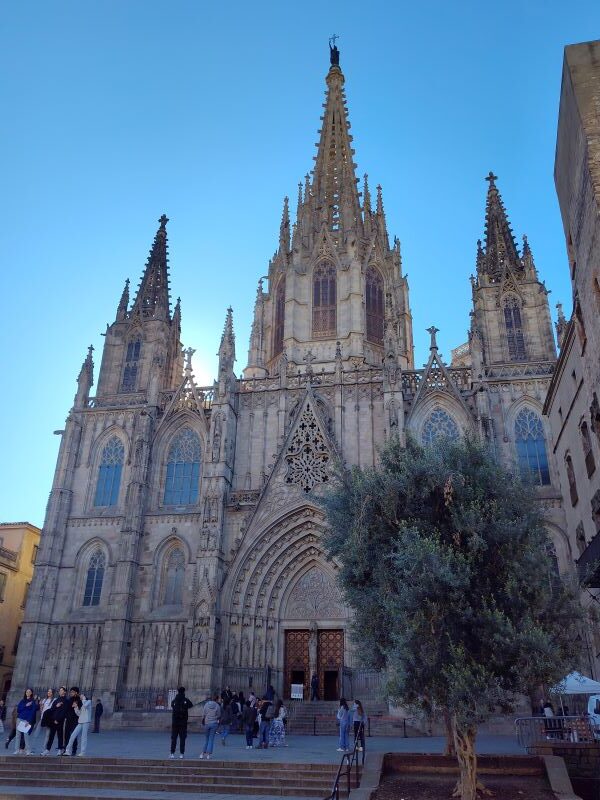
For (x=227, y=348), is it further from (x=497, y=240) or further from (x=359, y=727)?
(x=359, y=727)

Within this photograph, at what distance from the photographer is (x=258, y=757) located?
16266mm

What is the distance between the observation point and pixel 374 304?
42594 millimetres

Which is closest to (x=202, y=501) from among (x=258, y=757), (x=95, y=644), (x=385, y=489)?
(x=95, y=644)

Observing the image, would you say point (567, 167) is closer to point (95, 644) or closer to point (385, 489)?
point (385, 489)

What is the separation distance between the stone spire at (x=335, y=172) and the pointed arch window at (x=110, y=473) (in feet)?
66.7

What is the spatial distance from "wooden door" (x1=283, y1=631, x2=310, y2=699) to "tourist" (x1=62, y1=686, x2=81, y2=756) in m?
15.0

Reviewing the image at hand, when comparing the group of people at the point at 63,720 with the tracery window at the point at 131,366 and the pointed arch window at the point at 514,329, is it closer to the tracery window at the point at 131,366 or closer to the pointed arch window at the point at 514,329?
the tracery window at the point at 131,366

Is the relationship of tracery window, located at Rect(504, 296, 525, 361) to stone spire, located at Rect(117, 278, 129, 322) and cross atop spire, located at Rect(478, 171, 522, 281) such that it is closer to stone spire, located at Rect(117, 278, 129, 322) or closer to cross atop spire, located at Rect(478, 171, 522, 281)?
cross atop spire, located at Rect(478, 171, 522, 281)

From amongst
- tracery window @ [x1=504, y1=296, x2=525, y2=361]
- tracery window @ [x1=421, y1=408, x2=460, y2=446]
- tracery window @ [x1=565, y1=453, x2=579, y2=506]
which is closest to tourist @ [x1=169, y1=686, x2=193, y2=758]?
tracery window @ [x1=565, y1=453, x2=579, y2=506]

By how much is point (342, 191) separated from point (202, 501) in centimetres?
2623

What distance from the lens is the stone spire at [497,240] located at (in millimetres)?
37812

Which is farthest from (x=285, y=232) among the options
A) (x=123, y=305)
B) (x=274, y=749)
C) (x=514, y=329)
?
(x=274, y=749)

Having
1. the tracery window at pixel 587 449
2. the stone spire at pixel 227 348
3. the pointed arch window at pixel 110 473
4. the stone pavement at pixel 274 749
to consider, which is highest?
the stone spire at pixel 227 348

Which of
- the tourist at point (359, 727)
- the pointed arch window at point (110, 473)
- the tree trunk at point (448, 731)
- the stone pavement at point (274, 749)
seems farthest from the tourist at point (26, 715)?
the pointed arch window at point (110, 473)
